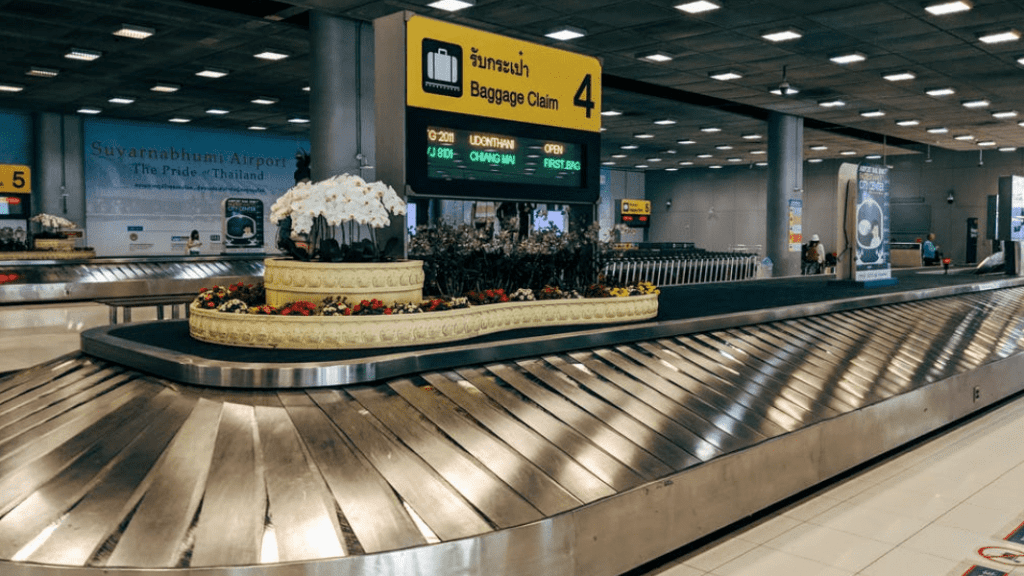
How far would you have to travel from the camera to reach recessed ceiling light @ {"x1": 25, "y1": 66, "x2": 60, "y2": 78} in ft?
48.6

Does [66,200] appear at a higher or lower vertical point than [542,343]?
higher

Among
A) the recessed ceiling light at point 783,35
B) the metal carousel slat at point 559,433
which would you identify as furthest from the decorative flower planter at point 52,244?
the metal carousel slat at point 559,433

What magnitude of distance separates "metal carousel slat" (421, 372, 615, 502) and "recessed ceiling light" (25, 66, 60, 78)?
14268mm

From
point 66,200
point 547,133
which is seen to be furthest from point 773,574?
point 66,200

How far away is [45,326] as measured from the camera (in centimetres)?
1220

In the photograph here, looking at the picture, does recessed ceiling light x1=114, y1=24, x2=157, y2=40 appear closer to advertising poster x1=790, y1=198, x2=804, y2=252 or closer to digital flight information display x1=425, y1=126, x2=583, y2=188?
digital flight information display x1=425, y1=126, x2=583, y2=188

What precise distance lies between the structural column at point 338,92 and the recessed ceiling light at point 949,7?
298 inches

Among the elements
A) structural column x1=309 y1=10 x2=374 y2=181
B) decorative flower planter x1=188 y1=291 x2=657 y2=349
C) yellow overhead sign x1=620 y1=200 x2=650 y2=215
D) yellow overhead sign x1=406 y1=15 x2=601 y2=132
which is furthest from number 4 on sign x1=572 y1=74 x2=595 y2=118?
yellow overhead sign x1=620 y1=200 x2=650 y2=215

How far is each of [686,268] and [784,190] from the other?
13.6ft

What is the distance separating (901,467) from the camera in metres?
5.96

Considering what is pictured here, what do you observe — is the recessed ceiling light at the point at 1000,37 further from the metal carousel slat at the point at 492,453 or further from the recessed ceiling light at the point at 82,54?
the recessed ceiling light at the point at 82,54

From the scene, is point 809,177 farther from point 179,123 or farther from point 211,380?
point 211,380

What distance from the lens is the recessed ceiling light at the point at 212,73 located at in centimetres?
1482

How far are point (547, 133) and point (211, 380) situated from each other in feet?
11.5
